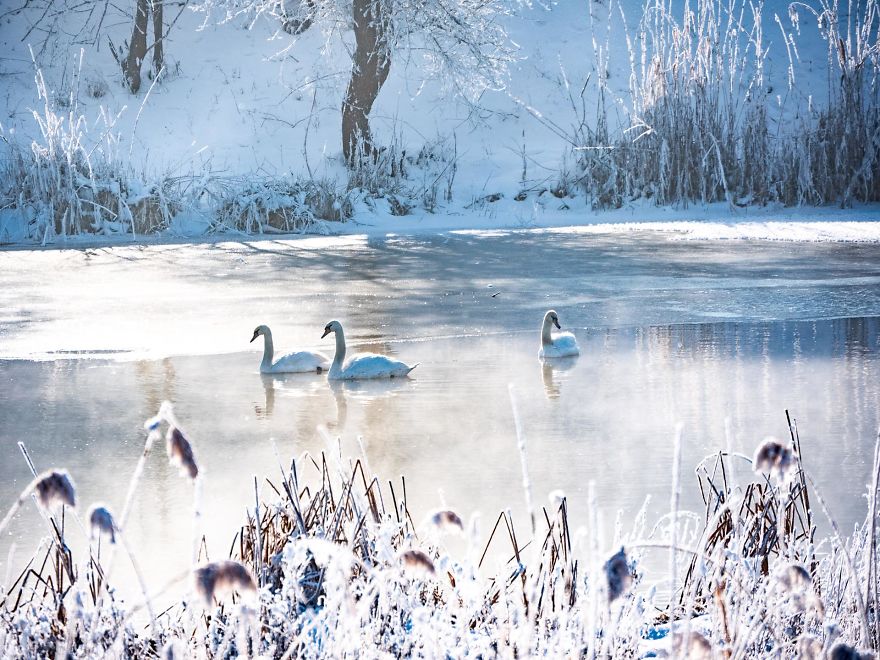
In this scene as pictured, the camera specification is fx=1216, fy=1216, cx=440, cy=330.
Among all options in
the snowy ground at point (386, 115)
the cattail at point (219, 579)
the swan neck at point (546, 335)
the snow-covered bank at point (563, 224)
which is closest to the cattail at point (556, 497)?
the cattail at point (219, 579)

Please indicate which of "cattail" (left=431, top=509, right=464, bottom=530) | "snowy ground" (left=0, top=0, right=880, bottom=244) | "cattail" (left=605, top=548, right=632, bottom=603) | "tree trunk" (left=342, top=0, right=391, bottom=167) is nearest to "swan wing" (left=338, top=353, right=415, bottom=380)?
"cattail" (left=431, top=509, right=464, bottom=530)

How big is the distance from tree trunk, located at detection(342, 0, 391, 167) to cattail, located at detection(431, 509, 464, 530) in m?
14.8

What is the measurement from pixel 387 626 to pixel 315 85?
18724 millimetres

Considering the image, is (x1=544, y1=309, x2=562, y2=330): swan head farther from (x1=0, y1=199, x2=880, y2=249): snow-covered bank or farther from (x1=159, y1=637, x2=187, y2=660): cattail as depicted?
(x1=0, y1=199, x2=880, y2=249): snow-covered bank

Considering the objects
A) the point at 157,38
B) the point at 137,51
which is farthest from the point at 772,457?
the point at 157,38

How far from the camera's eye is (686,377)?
5.89 metres

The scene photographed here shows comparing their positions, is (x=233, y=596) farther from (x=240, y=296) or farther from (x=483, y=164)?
(x=483, y=164)

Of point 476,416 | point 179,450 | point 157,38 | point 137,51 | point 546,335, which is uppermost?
point 157,38

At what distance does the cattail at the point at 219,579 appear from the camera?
1.32 m

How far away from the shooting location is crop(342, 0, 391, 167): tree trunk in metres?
16.6

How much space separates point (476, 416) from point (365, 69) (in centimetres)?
1281

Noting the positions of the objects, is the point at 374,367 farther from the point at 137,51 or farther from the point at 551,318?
the point at 137,51

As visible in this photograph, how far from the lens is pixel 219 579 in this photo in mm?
1339

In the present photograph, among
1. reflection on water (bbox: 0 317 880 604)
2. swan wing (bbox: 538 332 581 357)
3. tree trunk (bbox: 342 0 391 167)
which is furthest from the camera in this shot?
tree trunk (bbox: 342 0 391 167)
